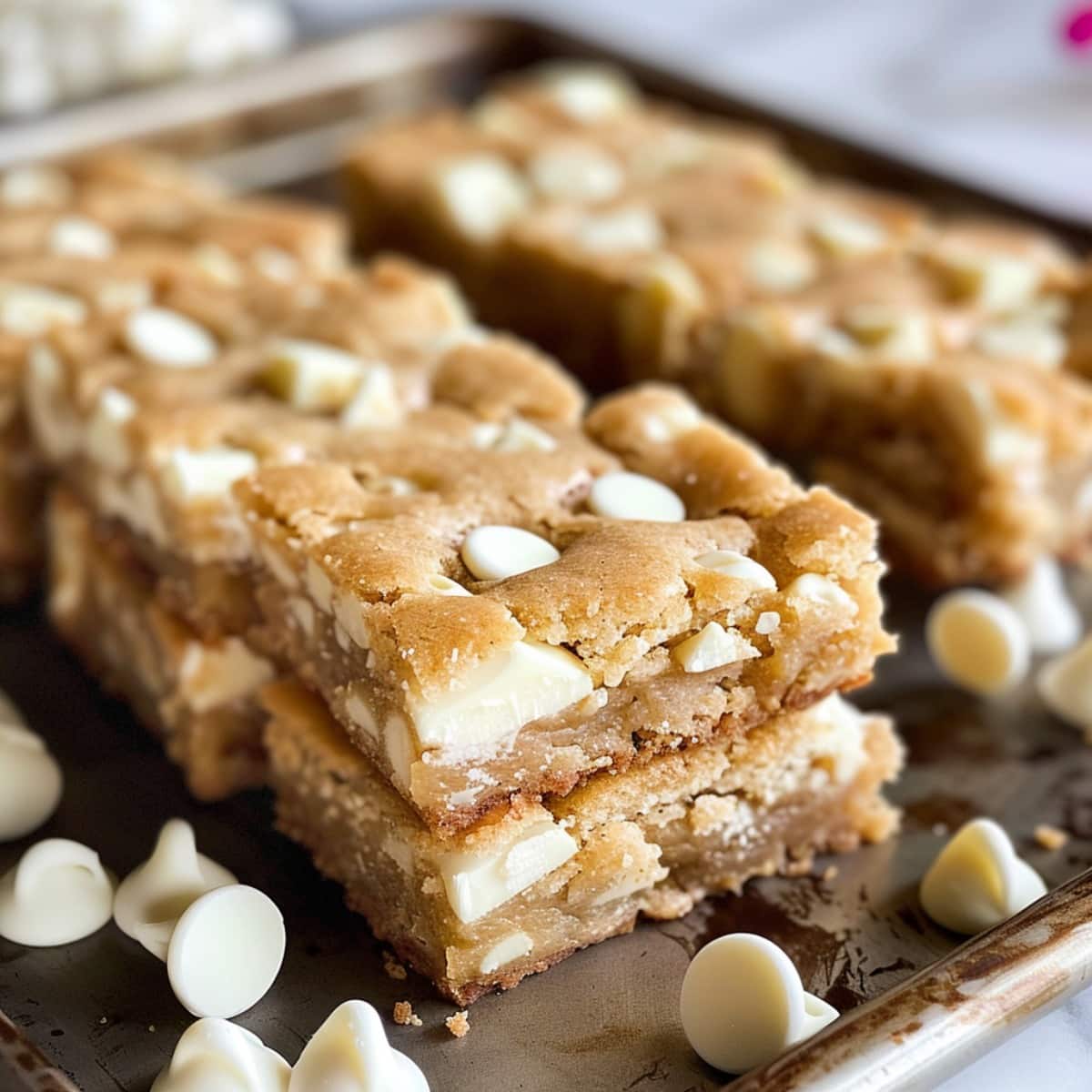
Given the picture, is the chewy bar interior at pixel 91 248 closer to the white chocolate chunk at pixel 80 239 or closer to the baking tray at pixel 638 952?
the white chocolate chunk at pixel 80 239

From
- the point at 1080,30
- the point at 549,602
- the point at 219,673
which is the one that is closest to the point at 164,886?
the point at 219,673

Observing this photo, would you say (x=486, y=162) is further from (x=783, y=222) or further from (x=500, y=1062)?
(x=500, y=1062)

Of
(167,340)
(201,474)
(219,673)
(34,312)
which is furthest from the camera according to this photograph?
(34,312)

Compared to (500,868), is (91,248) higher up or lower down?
higher up

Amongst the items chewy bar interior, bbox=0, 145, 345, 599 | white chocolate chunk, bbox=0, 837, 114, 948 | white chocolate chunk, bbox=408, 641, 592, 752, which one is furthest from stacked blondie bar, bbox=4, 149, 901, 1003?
white chocolate chunk, bbox=0, 837, 114, 948

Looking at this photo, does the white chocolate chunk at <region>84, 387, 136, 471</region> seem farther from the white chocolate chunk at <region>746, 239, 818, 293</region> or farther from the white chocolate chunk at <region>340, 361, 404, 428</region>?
the white chocolate chunk at <region>746, 239, 818, 293</region>

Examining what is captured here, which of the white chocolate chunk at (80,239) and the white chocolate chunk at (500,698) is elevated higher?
the white chocolate chunk at (500,698)

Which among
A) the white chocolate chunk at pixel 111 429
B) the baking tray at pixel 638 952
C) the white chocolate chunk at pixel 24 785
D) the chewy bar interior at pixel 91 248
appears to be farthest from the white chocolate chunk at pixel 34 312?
the white chocolate chunk at pixel 24 785

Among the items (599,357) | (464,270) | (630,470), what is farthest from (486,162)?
(630,470)

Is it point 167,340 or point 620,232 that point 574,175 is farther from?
point 167,340
